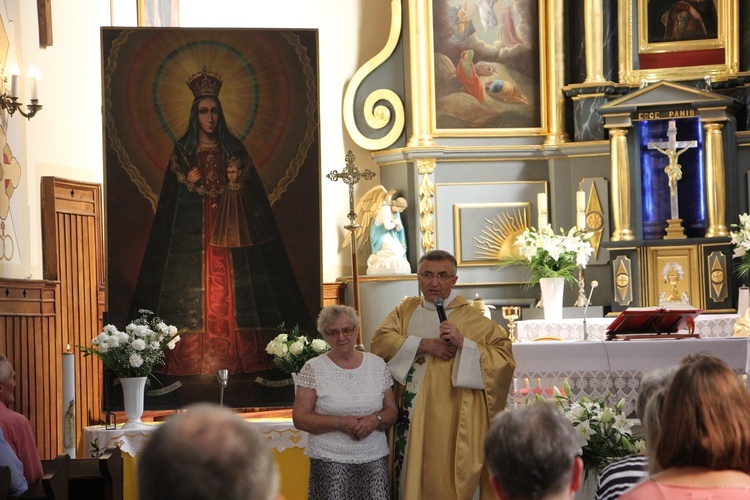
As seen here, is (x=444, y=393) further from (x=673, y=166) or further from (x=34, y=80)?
(x=673, y=166)

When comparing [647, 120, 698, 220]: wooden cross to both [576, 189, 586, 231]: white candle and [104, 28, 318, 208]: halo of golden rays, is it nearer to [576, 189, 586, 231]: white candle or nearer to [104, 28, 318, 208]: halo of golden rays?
[576, 189, 586, 231]: white candle

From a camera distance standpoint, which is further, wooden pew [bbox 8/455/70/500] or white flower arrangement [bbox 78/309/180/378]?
white flower arrangement [bbox 78/309/180/378]

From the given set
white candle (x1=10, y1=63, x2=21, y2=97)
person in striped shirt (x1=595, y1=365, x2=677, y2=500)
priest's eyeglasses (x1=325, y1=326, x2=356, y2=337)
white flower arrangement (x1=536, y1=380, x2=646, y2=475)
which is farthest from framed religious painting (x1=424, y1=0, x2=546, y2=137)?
person in striped shirt (x1=595, y1=365, x2=677, y2=500)

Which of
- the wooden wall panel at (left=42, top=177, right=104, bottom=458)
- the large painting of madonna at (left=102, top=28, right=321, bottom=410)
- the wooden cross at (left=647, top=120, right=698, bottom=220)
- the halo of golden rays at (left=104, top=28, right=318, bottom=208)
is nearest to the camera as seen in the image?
the large painting of madonna at (left=102, top=28, right=321, bottom=410)

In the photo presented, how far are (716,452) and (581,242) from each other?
345 inches

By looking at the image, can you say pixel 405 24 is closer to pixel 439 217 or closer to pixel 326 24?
pixel 326 24

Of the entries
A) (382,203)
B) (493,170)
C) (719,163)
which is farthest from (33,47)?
(719,163)

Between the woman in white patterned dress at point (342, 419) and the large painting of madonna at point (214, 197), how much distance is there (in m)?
2.16

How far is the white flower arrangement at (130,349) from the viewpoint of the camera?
6809mm

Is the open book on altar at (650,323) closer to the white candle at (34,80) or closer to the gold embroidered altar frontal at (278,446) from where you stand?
the gold embroidered altar frontal at (278,446)

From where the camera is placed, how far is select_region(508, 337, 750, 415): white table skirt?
7.75 metres

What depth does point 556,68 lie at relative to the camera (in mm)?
12367

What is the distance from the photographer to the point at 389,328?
19.0 ft

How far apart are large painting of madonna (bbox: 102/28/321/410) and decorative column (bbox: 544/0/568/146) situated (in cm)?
523
